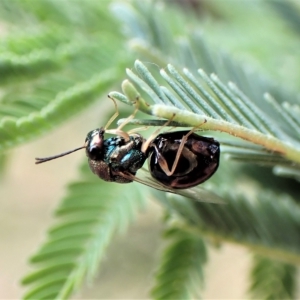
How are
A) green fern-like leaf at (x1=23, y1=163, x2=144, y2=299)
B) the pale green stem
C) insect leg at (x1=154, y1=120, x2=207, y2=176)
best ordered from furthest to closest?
green fern-like leaf at (x1=23, y1=163, x2=144, y2=299), insect leg at (x1=154, y1=120, x2=207, y2=176), the pale green stem

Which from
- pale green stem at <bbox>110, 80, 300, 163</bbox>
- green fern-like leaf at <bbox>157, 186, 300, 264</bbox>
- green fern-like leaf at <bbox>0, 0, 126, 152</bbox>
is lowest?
green fern-like leaf at <bbox>157, 186, 300, 264</bbox>

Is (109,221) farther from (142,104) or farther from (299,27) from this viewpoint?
(299,27)

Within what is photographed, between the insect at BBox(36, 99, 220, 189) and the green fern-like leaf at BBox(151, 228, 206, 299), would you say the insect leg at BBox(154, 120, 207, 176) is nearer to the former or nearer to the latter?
the insect at BBox(36, 99, 220, 189)

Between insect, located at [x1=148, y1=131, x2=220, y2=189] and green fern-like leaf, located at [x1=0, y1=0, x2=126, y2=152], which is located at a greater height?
green fern-like leaf, located at [x1=0, y1=0, x2=126, y2=152]

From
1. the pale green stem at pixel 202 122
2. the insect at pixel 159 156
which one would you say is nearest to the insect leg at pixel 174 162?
the insect at pixel 159 156

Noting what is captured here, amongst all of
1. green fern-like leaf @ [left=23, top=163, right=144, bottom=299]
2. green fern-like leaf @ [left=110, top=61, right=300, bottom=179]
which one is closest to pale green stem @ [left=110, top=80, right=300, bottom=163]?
green fern-like leaf @ [left=110, top=61, right=300, bottom=179]

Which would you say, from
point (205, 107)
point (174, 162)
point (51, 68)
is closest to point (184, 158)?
point (174, 162)
